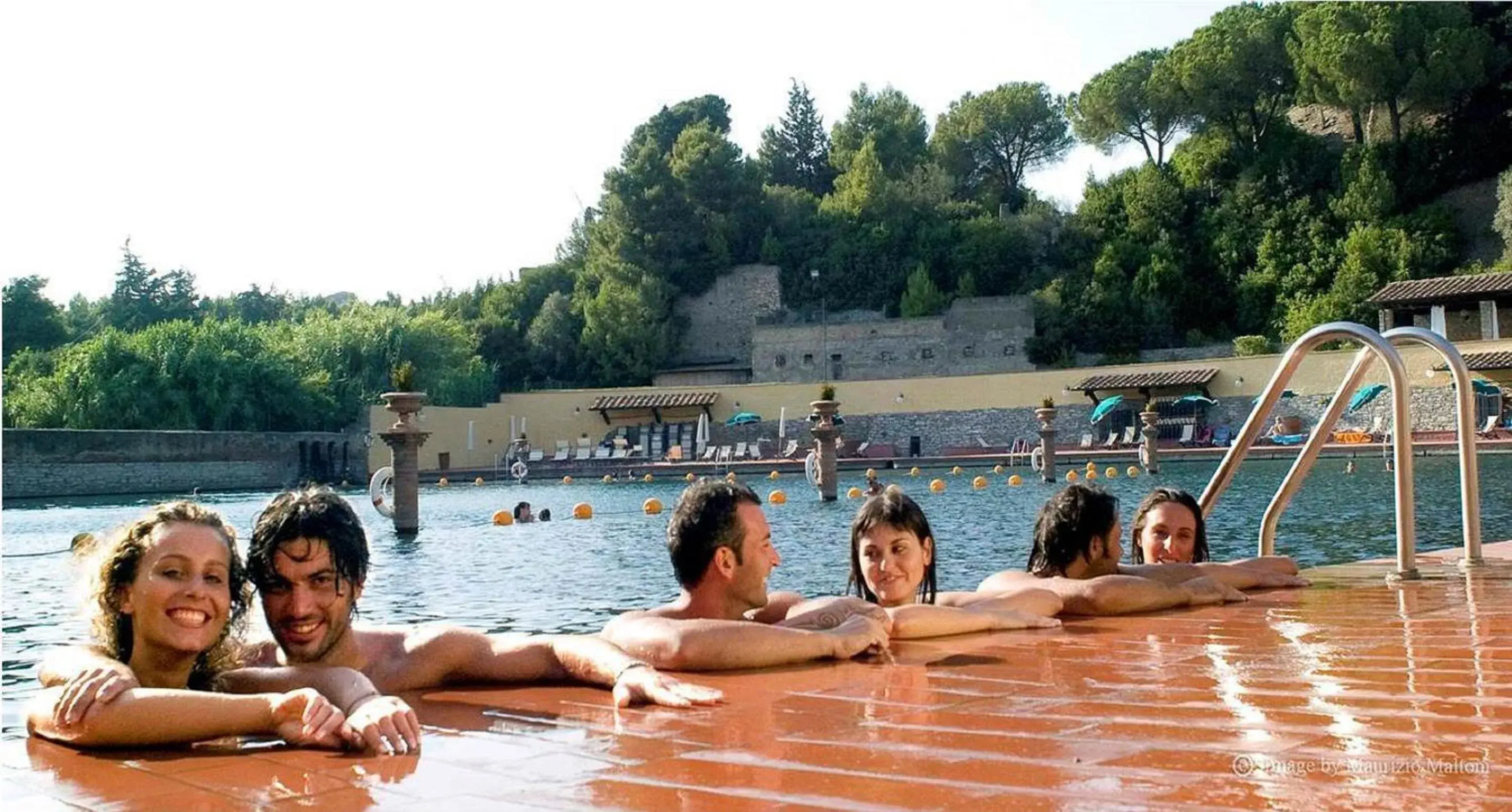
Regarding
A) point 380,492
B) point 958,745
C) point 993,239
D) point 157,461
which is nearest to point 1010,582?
point 958,745

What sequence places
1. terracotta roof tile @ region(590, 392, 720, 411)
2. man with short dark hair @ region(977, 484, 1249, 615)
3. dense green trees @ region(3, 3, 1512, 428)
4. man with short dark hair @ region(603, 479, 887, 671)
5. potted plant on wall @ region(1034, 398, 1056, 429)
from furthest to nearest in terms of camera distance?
terracotta roof tile @ region(590, 392, 720, 411) < dense green trees @ region(3, 3, 1512, 428) < potted plant on wall @ region(1034, 398, 1056, 429) < man with short dark hair @ region(977, 484, 1249, 615) < man with short dark hair @ region(603, 479, 887, 671)

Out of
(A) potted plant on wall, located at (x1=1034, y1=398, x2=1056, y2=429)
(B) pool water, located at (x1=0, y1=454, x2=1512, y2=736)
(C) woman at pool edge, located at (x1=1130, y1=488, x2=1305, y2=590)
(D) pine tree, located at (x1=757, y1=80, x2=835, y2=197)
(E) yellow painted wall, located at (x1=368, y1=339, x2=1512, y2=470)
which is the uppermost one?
(D) pine tree, located at (x1=757, y1=80, x2=835, y2=197)

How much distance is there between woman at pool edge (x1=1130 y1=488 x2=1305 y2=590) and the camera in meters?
5.58

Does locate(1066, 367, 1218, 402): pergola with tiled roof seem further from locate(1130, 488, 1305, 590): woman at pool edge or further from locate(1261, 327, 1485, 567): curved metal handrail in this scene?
locate(1130, 488, 1305, 590): woman at pool edge

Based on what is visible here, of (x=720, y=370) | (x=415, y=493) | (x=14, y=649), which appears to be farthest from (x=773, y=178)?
(x=14, y=649)

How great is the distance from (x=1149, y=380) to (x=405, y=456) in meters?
29.2

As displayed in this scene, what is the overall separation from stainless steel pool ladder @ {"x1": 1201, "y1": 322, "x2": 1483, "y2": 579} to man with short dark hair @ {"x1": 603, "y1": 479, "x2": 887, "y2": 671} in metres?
2.43

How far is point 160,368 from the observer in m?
45.5

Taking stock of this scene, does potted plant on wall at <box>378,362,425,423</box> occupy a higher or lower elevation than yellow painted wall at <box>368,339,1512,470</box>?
lower

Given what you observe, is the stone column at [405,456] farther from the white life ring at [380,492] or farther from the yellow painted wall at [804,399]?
the yellow painted wall at [804,399]

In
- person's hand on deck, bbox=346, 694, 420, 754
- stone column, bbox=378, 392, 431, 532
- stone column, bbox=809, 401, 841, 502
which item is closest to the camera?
person's hand on deck, bbox=346, 694, 420, 754

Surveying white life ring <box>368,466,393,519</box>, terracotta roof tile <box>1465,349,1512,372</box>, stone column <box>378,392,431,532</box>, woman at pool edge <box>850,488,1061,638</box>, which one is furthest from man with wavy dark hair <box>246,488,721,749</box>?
terracotta roof tile <box>1465,349,1512,372</box>

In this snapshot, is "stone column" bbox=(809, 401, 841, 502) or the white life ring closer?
the white life ring

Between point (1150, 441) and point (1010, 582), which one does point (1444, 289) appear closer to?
point (1150, 441)
